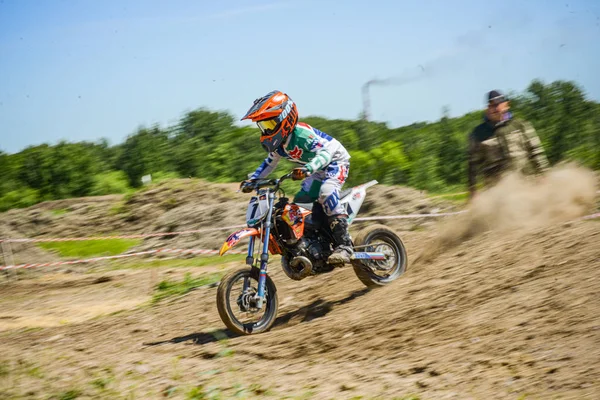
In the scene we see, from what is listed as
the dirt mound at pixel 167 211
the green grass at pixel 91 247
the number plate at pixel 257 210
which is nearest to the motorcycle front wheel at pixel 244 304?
the number plate at pixel 257 210

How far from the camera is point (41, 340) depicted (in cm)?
892

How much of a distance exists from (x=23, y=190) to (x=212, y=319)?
1576 centimetres

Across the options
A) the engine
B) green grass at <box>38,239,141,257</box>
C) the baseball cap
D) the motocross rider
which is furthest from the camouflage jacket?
green grass at <box>38,239,141,257</box>

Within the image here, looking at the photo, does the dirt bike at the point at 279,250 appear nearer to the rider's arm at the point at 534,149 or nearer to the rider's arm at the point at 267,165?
the rider's arm at the point at 267,165

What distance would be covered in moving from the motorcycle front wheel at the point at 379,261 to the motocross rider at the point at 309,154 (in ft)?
1.00

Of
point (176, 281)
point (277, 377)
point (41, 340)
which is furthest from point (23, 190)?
point (277, 377)

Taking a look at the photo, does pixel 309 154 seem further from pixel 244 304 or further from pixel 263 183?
pixel 244 304

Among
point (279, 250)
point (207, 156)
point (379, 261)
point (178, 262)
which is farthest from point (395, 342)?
point (207, 156)

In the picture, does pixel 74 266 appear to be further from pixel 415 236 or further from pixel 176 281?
pixel 415 236

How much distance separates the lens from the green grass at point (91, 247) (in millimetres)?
15883

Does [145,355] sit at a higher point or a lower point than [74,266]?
lower

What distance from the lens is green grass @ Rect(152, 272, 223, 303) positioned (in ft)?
34.3

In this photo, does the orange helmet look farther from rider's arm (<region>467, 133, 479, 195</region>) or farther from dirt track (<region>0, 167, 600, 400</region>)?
rider's arm (<region>467, 133, 479, 195</region>)

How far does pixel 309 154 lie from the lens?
26.2 feet
